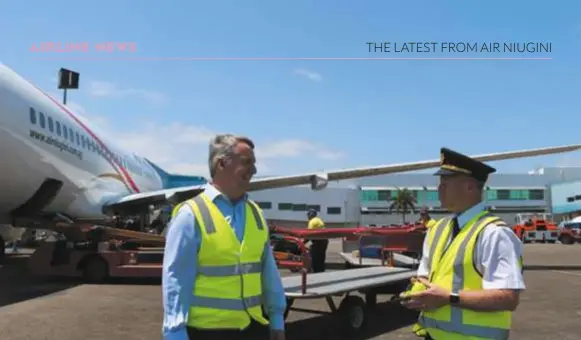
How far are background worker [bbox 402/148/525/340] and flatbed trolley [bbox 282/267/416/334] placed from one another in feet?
12.2

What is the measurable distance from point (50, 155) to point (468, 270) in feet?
37.6

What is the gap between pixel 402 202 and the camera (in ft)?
308

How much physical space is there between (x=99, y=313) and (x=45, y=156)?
189 inches

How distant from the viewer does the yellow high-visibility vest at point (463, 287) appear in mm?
2730

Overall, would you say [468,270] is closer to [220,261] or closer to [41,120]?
[220,261]

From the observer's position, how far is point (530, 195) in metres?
92.9

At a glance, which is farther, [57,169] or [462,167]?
[57,169]

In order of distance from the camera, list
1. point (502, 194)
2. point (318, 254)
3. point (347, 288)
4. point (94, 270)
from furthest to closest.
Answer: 1. point (502, 194)
2. point (318, 254)
3. point (94, 270)
4. point (347, 288)

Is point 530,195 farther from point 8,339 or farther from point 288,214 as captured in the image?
point 8,339

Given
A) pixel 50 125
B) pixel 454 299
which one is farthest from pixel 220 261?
pixel 50 125

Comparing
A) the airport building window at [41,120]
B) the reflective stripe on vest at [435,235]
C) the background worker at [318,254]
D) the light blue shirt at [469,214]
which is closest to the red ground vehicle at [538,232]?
the background worker at [318,254]

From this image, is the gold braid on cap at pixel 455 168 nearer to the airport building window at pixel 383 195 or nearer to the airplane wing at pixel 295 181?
the airplane wing at pixel 295 181

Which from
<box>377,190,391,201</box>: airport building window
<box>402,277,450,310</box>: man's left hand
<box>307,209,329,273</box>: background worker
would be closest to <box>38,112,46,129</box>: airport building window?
<box>307,209,329,273</box>: background worker

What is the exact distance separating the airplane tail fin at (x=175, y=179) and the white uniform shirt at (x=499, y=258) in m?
21.6
